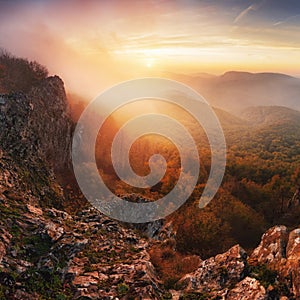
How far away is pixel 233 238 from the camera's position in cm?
3098

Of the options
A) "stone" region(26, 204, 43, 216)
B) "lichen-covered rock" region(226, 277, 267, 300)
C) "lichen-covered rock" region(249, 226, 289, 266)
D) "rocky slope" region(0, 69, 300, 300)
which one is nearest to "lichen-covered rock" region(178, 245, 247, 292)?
"rocky slope" region(0, 69, 300, 300)

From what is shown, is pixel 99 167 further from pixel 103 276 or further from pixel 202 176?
pixel 202 176

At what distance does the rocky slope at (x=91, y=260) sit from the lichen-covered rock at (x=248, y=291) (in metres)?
0.04

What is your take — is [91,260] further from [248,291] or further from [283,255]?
[283,255]

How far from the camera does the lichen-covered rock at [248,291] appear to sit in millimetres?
11211

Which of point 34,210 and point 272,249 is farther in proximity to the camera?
point 34,210

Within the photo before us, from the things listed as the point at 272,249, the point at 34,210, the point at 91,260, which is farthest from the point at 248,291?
the point at 34,210

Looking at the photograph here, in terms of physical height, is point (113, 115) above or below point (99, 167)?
above

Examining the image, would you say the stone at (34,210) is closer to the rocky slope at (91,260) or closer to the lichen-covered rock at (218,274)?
the rocky slope at (91,260)

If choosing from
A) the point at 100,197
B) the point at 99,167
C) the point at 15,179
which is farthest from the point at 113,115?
the point at 15,179

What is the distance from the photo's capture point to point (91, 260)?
13.1m

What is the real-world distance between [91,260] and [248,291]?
6.50 m

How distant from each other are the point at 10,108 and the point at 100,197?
1009 cm

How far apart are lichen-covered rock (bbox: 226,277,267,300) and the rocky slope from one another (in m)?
0.04
